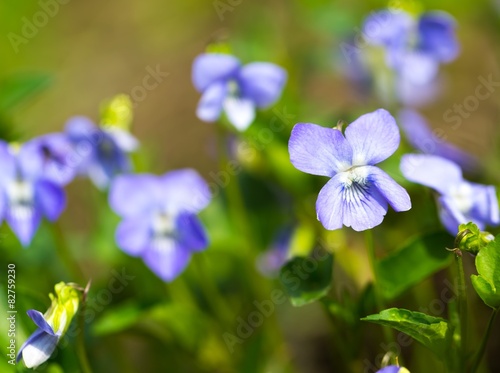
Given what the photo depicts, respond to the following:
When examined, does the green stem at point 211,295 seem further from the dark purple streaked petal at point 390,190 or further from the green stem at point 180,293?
the dark purple streaked petal at point 390,190

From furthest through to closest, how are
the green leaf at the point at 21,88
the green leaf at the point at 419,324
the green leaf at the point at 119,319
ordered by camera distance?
the green leaf at the point at 21,88 < the green leaf at the point at 119,319 < the green leaf at the point at 419,324

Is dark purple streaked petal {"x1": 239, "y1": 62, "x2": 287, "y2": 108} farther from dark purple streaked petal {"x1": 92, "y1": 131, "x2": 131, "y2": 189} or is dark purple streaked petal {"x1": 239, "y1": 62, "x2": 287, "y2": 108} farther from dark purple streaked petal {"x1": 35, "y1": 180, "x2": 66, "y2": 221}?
dark purple streaked petal {"x1": 35, "y1": 180, "x2": 66, "y2": 221}

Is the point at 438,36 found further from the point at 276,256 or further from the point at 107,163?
the point at 107,163

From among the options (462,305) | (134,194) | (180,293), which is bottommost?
(180,293)

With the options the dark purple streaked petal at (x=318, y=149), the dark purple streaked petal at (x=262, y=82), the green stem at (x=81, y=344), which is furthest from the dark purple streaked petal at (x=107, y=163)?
the dark purple streaked petal at (x=318, y=149)

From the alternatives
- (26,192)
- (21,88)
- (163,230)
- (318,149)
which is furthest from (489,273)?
(21,88)

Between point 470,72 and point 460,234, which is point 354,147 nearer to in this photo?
point 460,234

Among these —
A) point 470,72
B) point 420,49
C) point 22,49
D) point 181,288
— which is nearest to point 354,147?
point 420,49
